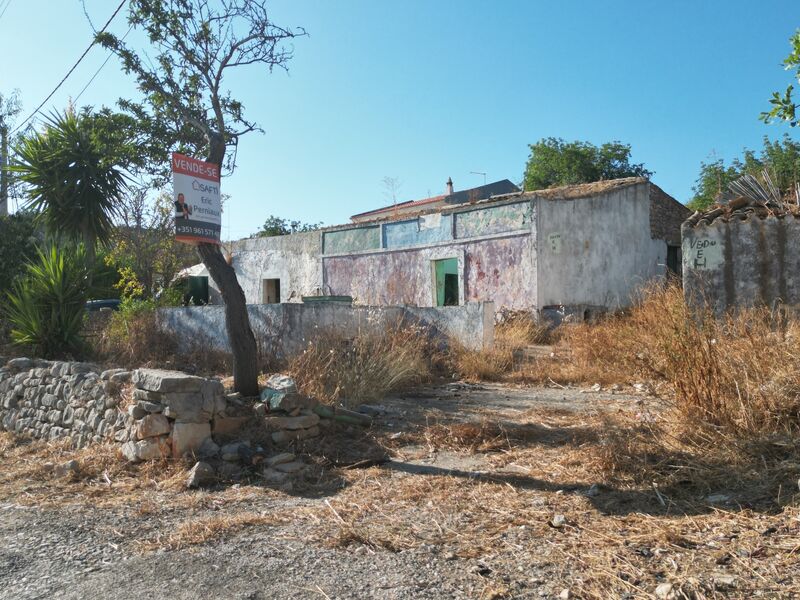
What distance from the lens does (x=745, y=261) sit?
29.3 feet

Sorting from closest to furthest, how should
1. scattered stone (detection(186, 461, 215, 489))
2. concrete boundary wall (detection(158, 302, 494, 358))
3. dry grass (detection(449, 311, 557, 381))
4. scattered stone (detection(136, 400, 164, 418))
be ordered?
scattered stone (detection(186, 461, 215, 489)) → scattered stone (detection(136, 400, 164, 418)) → dry grass (detection(449, 311, 557, 381)) → concrete boundary wall (detection(158, 302, 494, 358))

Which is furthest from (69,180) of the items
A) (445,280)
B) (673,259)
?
(673,259)

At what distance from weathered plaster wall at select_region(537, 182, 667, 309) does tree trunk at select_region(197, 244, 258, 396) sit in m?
9.73

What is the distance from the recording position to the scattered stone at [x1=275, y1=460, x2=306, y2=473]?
17.1 feet

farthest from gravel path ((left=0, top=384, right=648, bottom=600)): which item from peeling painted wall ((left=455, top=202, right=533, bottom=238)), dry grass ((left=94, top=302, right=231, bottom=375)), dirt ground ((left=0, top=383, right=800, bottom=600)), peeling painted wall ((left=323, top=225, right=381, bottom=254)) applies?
peeling painted wall ((left=323, top=225, right=381, bottom=254))

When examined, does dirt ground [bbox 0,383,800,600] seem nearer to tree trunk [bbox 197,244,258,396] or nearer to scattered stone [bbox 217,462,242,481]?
scattered stone [bbox 217,462,242,481]

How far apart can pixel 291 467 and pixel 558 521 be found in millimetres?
2511

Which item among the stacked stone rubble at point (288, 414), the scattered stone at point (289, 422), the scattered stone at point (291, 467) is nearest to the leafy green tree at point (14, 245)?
the stacked stone rubble at point (288, 414)

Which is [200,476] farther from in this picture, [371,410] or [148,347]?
[148,347]

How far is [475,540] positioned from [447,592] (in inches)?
24.2

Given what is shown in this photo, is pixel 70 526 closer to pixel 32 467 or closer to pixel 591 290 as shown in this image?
pixel 32 467

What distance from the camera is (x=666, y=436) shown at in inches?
188

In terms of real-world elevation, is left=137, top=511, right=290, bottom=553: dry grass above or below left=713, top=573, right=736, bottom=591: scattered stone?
below

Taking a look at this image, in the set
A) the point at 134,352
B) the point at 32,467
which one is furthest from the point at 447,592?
the point at 134,352
